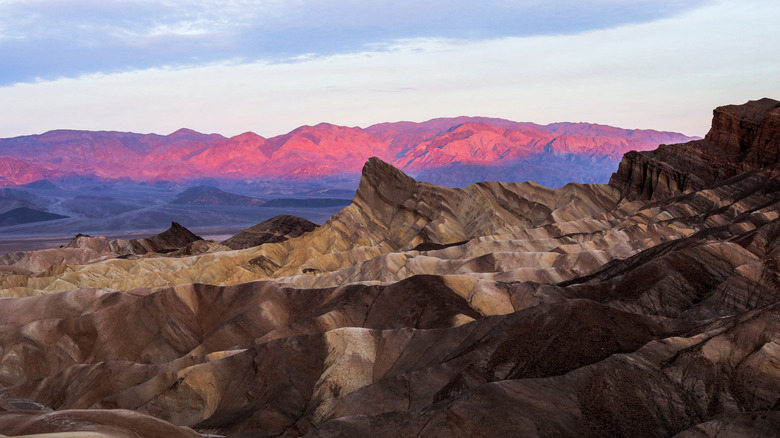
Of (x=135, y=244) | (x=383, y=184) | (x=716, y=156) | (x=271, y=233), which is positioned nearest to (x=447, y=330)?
(x=383, y=184)

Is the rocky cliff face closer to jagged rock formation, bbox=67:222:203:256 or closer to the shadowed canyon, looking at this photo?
the shadowed canyon

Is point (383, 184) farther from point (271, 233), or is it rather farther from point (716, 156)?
point (716, 156)

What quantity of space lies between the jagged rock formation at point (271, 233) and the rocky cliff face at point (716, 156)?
169ft

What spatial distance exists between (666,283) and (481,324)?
1358cm

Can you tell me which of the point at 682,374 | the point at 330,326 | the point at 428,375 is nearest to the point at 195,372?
the point at 330,326

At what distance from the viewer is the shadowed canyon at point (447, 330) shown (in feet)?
87.6

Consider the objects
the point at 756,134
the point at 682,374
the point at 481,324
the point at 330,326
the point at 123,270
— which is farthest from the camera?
the point at 756,134

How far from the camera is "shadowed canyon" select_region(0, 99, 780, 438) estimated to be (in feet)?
87.6

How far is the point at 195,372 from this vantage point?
129 feet

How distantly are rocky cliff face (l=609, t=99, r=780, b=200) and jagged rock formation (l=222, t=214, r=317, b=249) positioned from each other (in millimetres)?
51426

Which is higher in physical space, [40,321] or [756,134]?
[756,134]

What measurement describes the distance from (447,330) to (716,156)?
6680cm

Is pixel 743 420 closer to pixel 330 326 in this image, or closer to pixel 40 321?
pixel 330 326

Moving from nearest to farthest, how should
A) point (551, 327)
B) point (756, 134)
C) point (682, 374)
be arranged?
point (682, 374)
point (551, 327)
point (756, 134)
